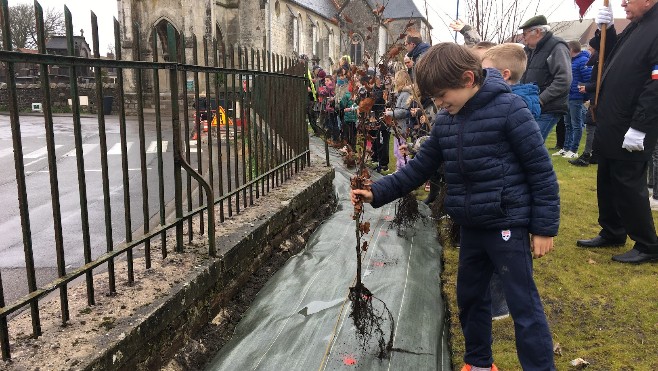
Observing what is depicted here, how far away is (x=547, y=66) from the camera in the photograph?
17.7 feet

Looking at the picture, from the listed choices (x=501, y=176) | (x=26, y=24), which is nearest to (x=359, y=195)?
(x=501, y=176)

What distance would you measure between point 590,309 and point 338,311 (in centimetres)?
176

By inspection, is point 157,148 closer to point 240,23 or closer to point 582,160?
point 582,160

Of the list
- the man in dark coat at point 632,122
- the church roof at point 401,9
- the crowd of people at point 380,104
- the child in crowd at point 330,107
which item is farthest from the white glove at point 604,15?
the church roof at point 401,9

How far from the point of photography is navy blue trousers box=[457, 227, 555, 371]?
7.63 feet

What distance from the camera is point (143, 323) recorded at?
7.48ft

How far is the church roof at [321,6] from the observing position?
39.8 metres

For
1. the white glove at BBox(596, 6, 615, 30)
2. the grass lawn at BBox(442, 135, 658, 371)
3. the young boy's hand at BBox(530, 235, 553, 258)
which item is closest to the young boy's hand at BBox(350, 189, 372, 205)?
the young boy's hand at BBox(530, 235, 553, 258)

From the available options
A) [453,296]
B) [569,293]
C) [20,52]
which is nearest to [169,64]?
[20,52]

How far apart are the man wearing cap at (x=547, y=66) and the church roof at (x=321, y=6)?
111 feet

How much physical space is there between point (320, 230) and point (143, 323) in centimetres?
279

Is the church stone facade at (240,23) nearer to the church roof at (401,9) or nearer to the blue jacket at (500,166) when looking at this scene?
the church roof at (401,9)

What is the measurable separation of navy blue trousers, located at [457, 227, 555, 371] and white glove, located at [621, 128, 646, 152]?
205 cm

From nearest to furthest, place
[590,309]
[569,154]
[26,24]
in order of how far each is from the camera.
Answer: [590,309]
[569,154]
[26,24]
